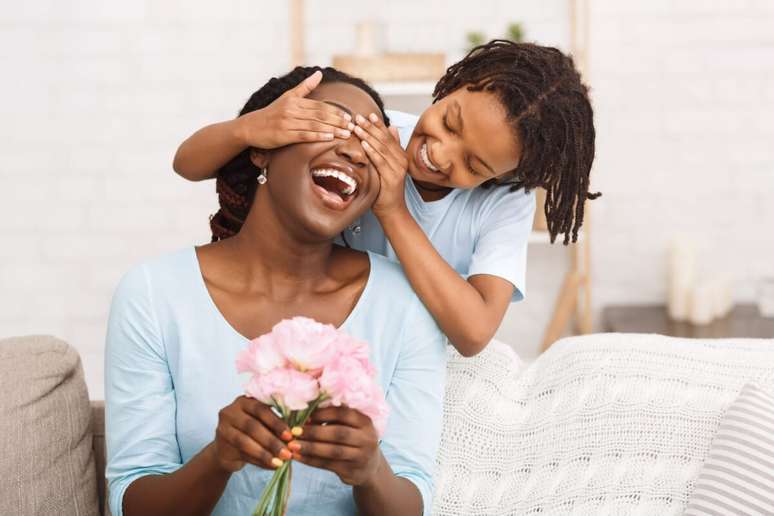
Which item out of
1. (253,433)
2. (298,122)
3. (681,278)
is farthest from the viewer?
(681,278)

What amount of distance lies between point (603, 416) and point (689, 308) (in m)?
1.65

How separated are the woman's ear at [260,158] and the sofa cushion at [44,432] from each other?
1.55 feet

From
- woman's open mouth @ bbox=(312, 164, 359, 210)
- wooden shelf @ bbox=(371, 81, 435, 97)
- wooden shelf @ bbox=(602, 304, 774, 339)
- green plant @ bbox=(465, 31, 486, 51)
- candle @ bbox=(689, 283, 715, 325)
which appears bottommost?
wooden shelf @ bbox=(602, 304, 774, 339)

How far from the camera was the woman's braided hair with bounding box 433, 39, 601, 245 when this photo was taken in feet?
4.79

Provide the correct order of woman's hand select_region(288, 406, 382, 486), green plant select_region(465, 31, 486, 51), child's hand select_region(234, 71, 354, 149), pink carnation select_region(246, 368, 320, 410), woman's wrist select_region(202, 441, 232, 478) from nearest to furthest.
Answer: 1. pink carnation select_region(246, 368, 320, 410)
2. woman's hand select_region(288, 406, 382, 486)
3. woman's wrist select_region(202, 441, 232, 478)
4. child's hand select_region(234, 71, 354, 149)
5. green plant select_region(465, 31, 486, 51)

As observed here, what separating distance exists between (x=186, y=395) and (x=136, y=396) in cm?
7

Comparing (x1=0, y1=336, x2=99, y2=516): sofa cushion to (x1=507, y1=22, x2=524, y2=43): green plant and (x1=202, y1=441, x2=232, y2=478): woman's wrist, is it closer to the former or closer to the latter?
(x1=202, y1=441, x2=232, y2=478): woman's wrist

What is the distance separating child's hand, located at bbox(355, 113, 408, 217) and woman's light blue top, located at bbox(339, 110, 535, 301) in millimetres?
231

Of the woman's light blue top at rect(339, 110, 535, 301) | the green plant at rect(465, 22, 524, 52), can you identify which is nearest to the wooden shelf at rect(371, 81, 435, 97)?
the green plant at rect(465, 22, 524, 52)

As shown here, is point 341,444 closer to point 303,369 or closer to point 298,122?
point 303,369

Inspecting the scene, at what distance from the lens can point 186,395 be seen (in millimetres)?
1355

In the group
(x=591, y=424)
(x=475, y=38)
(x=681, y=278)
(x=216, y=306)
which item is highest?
(x=475, y=38)

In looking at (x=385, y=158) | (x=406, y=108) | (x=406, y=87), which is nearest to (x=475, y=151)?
(x=385, y=158)

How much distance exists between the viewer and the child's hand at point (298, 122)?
131cm
